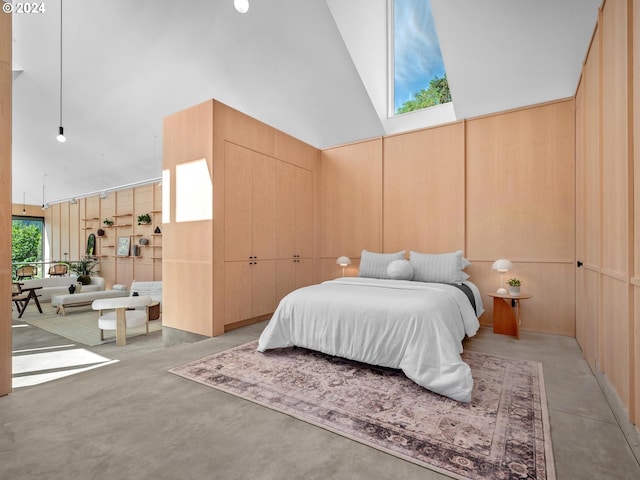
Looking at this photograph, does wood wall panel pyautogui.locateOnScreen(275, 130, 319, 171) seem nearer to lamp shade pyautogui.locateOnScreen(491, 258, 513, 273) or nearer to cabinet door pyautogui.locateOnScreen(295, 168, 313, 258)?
cabinet door pyautogui.locateOnScreen(295, 168, 313, 258)

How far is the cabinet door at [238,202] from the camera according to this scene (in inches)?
150

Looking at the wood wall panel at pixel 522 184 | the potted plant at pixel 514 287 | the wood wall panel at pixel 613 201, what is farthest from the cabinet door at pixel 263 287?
the wood wall panel at pixel 613 201

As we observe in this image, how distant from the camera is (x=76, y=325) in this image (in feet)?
18.7

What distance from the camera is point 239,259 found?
13.0 feet

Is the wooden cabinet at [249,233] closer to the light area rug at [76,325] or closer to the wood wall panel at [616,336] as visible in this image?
the light area rug at [76,325]

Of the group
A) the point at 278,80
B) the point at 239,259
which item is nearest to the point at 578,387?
the point at 239,259

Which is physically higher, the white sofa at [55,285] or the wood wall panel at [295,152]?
the wood wall panel at [295,152]

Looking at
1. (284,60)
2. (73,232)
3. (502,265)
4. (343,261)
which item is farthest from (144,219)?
(502,265)

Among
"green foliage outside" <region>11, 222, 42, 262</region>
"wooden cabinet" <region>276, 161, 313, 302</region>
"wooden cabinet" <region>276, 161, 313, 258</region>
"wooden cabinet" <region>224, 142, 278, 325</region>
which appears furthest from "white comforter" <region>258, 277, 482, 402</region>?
"green foliage outside" <region>11, 222, 42, 262</region>

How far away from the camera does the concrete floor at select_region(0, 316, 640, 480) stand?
1.44 m

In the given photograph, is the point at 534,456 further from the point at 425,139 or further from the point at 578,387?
the point at 425,139

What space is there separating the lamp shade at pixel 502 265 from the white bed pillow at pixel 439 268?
0.39 m

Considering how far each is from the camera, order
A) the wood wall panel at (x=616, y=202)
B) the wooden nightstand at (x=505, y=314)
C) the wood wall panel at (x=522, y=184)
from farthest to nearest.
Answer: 1. the wood wall panel at (x=522, y=184)
2. the wooden nightstand at (x=505, y=314)
3. the wood wall panel at (x=616, y=202)

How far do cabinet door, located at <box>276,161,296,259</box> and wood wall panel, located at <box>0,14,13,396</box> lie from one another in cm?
290
